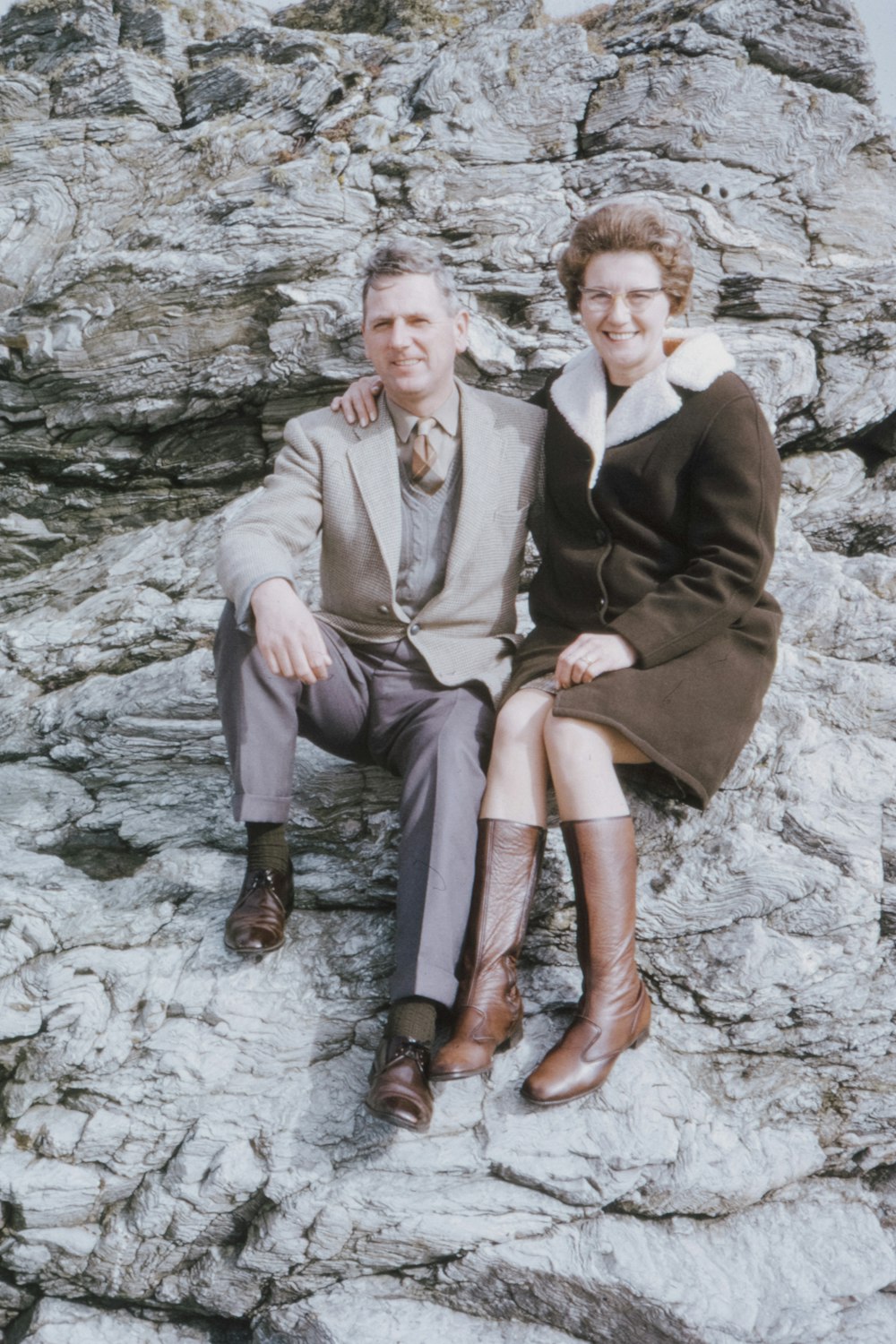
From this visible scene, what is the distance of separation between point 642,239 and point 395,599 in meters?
2.01

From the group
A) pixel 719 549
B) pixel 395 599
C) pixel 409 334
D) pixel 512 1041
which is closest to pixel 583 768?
pixel 719 549

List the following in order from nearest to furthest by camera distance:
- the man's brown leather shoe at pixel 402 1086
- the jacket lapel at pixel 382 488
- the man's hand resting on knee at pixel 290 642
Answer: the man's brown leather shoe at pixel 402 1086 → the man's hand resting on knee at pixel 290 642 → the jacket lapel at pixel 382 488

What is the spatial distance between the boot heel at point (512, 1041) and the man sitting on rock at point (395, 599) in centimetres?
56

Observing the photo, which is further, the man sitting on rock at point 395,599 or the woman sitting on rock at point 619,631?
the man sitting on rock at point 395,599

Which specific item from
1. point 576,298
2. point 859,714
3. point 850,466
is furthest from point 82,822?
point 850,466

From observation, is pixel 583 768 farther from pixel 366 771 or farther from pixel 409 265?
pixel 409 265

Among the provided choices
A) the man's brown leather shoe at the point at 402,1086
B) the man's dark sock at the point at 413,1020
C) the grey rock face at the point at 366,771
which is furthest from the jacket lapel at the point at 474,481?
the man's brown leather shoe at the point at 402,1086

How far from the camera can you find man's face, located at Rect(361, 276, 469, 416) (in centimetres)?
475

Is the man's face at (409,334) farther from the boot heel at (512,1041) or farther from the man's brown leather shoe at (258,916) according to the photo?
the boot heel at (512,1041)

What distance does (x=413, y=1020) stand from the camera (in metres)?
4.00

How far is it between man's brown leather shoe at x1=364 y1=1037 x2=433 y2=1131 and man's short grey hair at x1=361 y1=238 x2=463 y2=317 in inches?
132

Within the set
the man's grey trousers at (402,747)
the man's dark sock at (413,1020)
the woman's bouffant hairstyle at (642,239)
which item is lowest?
the man's dark sock at (413,1020)

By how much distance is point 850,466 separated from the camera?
802 cm

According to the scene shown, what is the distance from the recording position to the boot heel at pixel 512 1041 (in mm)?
4406
